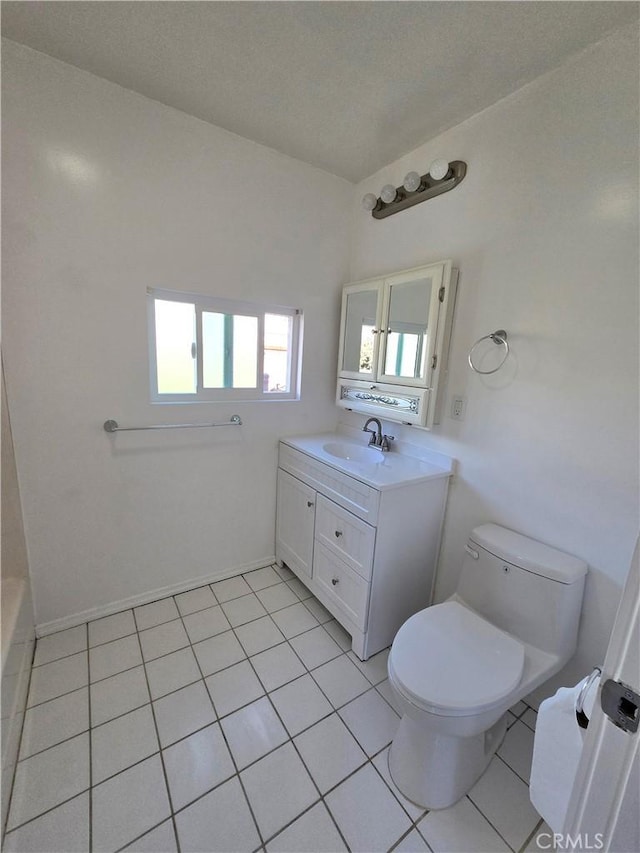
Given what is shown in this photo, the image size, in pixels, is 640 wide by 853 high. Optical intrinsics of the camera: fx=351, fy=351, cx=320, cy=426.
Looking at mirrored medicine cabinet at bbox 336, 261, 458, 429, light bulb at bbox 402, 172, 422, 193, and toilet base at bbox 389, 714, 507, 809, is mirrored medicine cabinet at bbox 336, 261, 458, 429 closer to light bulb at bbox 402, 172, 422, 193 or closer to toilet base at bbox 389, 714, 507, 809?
light bulb at bbox 402, 172, 422, 193

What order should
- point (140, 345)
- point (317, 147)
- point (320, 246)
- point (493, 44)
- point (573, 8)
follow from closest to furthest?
point (573, 8)
point (493, 44)
point (140, 345)
point (317, 147)
point (320, 246)

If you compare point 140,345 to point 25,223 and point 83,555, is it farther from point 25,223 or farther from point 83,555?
point 83,555

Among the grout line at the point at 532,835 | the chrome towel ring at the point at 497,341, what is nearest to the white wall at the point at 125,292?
the chrome towel ring at the point at 497,341

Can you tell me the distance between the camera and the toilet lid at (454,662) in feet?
3.42

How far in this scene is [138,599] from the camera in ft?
6.29

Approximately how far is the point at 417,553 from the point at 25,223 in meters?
2.19

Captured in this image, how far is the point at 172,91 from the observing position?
4.94ft

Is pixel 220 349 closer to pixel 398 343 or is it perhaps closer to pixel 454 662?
pixel 398 343

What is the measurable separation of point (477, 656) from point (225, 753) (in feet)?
3.09

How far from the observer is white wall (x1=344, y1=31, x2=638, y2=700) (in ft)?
3.87

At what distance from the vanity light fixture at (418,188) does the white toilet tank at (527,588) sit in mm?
1593

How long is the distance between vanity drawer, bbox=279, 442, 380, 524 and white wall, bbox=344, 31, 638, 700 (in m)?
0.49

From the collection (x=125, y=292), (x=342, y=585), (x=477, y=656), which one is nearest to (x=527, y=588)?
(x=477, y=656)

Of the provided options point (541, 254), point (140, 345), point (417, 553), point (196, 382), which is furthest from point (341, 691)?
point (541, 254)
